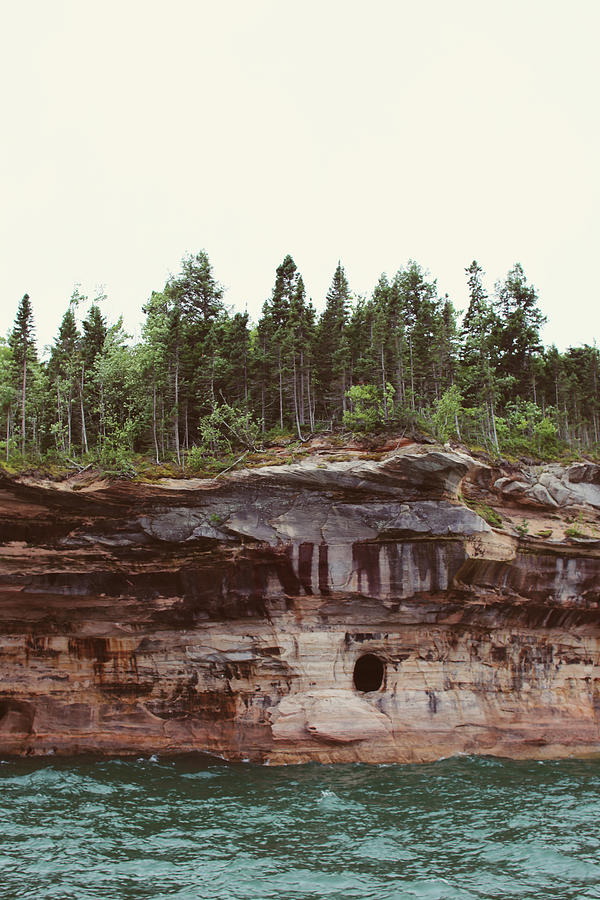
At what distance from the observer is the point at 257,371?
2933 cm

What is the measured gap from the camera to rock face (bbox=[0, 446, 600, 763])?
2239 centimetres

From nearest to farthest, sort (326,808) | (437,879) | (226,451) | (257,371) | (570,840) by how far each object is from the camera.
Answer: (437,879) < (570,840) < (326,808) < (226,451) < (257,371)

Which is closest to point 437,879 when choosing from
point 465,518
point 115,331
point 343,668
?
point 343,668

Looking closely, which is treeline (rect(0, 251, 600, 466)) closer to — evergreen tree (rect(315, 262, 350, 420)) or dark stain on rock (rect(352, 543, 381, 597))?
evergreen tree (rect(315, 262, 350, 420))

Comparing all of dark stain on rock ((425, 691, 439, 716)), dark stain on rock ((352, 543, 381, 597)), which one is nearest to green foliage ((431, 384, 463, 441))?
dark stain on rock ((352, 543, 381, 597))

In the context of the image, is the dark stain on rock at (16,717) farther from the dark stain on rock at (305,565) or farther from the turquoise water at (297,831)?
the dark stain on rock at (305,565)

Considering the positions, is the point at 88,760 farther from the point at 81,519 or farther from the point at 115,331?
the point at 115,331

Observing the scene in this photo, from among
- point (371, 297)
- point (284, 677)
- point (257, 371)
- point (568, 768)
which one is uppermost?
point (371, 297)

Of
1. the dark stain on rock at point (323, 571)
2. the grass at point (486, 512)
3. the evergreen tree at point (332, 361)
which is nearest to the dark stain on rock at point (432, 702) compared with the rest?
the dark stain on rock at point (323, 571)

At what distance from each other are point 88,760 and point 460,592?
14.6 m

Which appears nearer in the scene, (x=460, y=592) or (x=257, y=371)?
(x=460, y=592)

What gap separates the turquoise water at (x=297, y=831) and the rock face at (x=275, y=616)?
170 cm

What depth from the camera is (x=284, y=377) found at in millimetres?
29594

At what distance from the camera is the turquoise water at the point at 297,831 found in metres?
12.5
